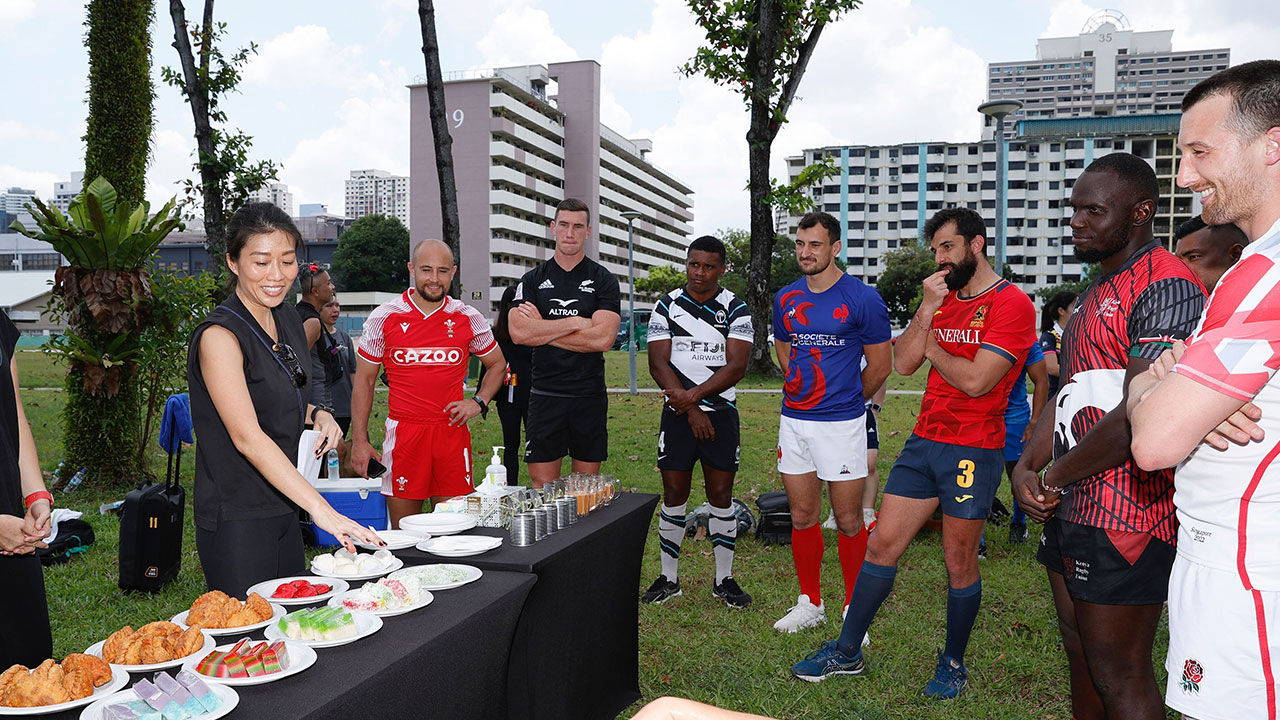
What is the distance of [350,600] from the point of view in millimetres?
2285

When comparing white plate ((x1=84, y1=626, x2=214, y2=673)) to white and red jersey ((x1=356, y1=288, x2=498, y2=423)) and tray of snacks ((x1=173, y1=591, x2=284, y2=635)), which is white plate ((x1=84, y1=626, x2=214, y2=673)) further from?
white and red jersey ((x1=356, y1=288, x2=498, y2=423))

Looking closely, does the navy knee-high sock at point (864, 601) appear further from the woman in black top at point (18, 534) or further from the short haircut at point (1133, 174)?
the woman in black top at point (18, 534)

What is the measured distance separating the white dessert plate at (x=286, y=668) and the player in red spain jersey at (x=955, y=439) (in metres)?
2.91

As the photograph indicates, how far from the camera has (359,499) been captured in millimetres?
6305

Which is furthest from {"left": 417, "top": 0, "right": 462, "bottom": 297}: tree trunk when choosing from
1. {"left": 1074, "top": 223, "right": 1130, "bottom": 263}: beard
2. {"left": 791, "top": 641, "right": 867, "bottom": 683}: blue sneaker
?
{"left": 1074, "top": 223, "right": 1130, "bottom": 263}: beard

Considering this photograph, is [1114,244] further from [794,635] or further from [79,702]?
[79,702]

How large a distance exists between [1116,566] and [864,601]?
5.66ft

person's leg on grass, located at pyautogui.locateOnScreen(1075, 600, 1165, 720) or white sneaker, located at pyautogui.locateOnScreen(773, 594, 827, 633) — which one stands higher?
person's leg on grass, located at pyautogui.locateOnScreen(1075, 600, 1165, 720)

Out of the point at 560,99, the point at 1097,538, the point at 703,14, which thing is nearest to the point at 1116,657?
the point at 1097,538

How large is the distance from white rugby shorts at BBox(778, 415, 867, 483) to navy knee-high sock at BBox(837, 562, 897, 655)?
689mm

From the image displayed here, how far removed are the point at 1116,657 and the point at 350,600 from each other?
241 cm

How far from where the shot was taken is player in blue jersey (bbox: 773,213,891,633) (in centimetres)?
471

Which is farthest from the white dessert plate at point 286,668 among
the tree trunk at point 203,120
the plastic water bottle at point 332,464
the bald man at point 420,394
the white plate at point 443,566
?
the tree trunk at point 203,120

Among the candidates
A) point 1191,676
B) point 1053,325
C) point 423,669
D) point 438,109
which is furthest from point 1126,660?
point 438,109
